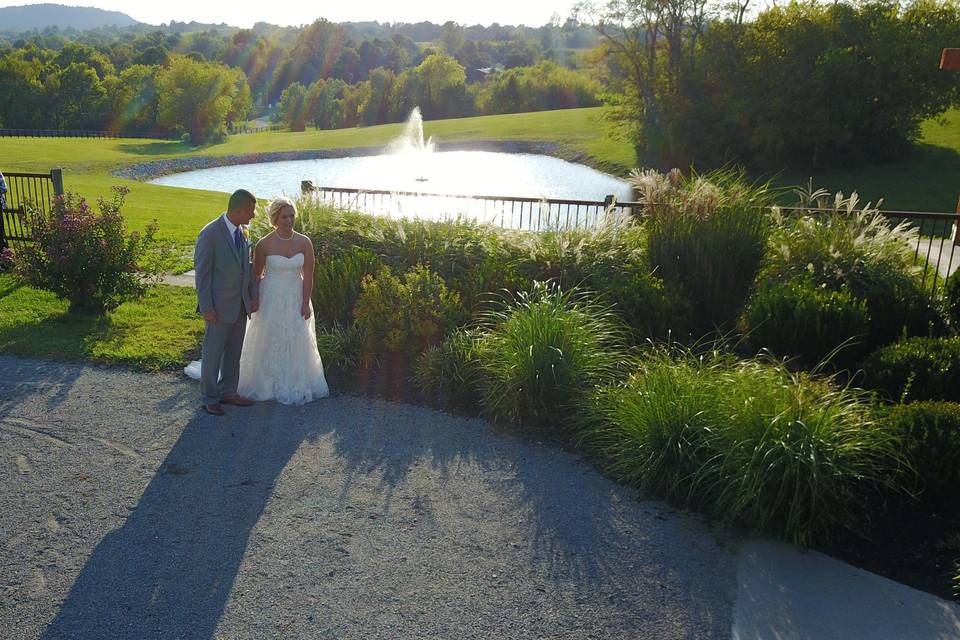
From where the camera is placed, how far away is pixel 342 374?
7.97 metres

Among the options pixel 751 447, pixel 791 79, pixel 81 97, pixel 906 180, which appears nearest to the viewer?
pixel 751 447

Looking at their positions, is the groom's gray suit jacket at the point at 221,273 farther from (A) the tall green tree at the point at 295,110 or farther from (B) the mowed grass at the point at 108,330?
(A) the tall green tree at the point at 295,110

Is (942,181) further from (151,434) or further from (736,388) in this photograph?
(151,434)

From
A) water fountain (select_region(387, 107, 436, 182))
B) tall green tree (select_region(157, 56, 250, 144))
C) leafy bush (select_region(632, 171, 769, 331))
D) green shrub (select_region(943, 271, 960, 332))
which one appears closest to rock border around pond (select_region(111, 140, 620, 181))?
water fountain (select_region(387, 107, 436, 182))

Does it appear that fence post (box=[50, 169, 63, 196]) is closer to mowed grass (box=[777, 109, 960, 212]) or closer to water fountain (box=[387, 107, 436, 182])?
mowed grass (box=[777, 109, 960, 212])

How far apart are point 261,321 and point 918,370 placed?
559 centimetres

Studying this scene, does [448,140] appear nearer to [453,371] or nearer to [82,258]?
[82,258]

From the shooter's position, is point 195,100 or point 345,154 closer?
point 345,154

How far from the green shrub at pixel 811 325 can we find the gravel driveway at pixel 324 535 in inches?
105

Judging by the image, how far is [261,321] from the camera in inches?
282

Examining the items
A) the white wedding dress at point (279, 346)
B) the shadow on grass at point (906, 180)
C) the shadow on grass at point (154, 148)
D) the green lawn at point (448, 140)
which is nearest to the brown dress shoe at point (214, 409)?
the white wedding dress at point (279, 346)

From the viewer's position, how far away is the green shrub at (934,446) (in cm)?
511

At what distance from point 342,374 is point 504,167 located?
132ft

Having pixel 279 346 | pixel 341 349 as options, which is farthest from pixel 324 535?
pixel 341 349
